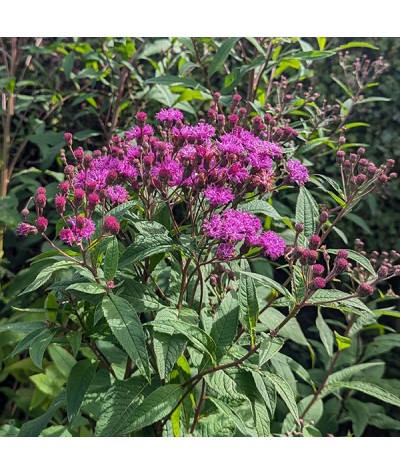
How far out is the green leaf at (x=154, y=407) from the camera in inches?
58.0

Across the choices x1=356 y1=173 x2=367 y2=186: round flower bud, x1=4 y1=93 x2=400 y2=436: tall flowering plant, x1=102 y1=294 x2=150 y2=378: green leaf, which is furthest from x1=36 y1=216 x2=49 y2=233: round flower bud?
x1=356 y1=173 x2=367 y2=186: round flower bud

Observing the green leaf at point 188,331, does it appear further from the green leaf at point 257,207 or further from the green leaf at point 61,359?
the green leaf at point 61,359

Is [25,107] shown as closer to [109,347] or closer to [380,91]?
[109,347]

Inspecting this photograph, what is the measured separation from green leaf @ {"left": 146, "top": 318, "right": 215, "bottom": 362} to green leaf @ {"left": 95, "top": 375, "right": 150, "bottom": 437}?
0.19m

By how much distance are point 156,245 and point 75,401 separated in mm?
452

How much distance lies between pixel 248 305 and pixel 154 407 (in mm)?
315

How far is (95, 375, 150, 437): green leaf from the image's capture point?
149 cm

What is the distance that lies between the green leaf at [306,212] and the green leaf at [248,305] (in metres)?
0.22

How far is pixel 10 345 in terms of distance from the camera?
283cm

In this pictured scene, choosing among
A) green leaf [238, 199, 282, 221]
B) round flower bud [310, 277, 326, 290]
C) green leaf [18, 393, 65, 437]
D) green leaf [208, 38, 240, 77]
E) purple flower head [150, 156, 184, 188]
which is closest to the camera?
round flower bud [310, 277, 326, 290]

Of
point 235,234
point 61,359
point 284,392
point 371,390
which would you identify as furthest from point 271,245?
point 61,359

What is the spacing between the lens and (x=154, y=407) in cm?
149

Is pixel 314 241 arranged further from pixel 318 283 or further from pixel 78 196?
pixel 78 196

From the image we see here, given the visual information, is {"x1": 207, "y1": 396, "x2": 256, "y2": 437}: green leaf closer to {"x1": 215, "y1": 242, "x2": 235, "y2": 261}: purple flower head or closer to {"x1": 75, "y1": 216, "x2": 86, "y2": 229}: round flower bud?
{"x1": 215, "y1": 242, "x2": 235, "y2": 261}: purple flower head
